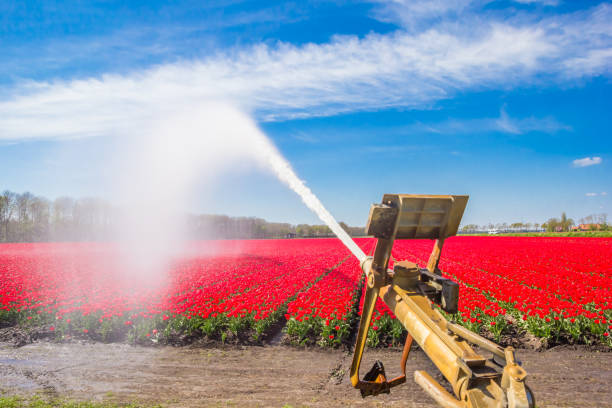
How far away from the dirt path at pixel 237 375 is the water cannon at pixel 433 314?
2140 millimetres

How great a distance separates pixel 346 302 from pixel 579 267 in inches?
568

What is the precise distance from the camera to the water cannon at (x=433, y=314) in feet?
7.76

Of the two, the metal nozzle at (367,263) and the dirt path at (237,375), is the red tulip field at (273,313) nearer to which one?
the dirt path at (237,375)

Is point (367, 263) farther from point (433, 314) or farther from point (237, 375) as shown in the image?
point (237, 375)

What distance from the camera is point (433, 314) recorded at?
3.04m

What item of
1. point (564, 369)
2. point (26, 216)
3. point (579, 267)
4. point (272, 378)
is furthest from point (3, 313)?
point (26, 216)

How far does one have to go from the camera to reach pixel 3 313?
30.9 feet

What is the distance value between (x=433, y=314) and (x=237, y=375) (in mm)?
4291

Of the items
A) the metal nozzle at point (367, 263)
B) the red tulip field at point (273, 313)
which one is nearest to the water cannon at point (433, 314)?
the metal nozzle at point (367, 263)

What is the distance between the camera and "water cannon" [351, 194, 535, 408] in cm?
237

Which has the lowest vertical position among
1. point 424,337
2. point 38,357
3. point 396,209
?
point 38,357

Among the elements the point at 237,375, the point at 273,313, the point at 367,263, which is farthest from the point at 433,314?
the point at 273,313

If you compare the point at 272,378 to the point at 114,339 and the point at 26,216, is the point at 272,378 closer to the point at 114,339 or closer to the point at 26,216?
the point at 114,339

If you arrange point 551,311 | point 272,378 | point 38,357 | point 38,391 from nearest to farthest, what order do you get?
point 38,391 → point 272,378 → point 38,357 → point 551,311
